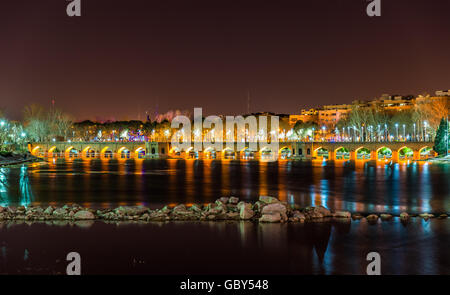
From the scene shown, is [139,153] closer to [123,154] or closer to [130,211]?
[123,154]

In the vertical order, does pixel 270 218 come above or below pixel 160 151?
below

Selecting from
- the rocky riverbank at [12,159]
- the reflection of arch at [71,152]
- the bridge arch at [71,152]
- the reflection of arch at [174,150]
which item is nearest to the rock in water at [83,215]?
the rocky riverbank at [12,159]

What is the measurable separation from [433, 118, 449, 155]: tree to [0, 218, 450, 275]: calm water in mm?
54306

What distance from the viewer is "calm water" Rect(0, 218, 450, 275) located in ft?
41.6

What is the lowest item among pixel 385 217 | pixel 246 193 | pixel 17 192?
pixel 246 193

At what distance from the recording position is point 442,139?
229 ft

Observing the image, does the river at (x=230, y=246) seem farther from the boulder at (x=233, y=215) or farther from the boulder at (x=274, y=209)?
the boulder at (x=274, y=209)

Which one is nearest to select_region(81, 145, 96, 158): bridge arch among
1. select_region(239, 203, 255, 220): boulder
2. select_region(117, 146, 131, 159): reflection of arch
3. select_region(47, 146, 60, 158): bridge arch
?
select_region(47, 146, 60, 158): bridge arch

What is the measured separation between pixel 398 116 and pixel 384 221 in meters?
97.2

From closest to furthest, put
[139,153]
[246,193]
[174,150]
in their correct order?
1. [246,193]
2. [174,150]
3. [139,153]

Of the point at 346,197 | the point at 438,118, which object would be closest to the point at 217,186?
the point at 346,197

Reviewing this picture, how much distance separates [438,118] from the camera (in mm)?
83625

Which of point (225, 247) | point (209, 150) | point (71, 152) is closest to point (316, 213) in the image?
point (225, 247)

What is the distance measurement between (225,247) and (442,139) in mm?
63801
